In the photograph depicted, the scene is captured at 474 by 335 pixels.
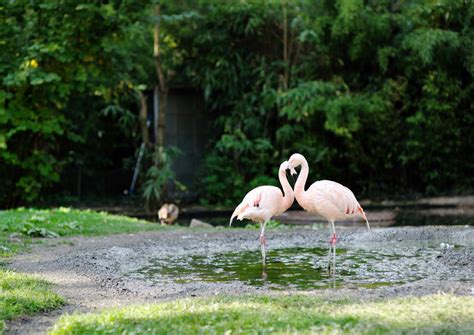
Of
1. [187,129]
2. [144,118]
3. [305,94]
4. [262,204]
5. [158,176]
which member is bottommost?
[262,204]

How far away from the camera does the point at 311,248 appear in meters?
9.05

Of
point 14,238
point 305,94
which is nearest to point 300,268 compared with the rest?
point 14,238

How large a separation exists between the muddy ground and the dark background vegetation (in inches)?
241

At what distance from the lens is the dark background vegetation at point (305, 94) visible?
53.9 feet

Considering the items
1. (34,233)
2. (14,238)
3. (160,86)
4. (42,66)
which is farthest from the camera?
(160,86)

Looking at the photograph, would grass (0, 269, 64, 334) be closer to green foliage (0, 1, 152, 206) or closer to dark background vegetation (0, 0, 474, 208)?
green foliage (0, 1, 152, 206)

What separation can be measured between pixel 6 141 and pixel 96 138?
486 centimetres

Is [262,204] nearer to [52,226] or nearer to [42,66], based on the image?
[52,226]

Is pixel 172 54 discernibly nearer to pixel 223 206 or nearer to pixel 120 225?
pixel 223 206

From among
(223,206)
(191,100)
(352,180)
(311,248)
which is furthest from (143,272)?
(191,100)

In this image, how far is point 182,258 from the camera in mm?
8250

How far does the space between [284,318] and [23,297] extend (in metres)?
2.05

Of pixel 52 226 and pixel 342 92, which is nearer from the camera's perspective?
pixel 52 226

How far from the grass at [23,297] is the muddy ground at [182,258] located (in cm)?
9
